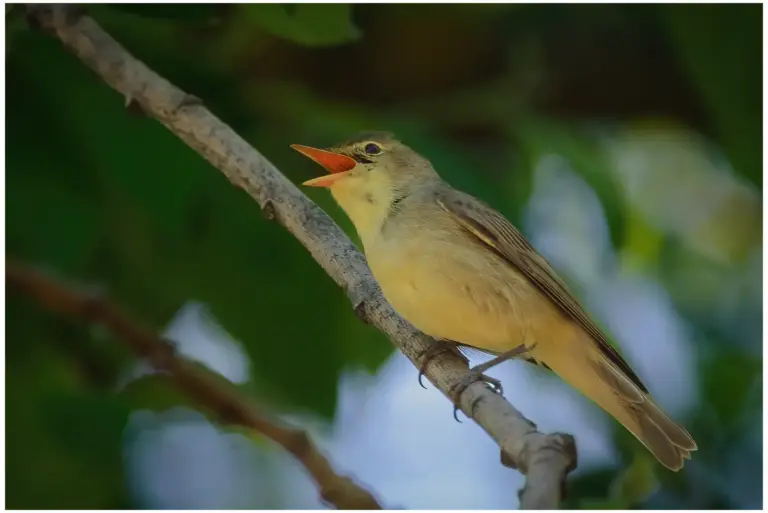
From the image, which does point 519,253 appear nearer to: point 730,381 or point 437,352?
point 437,352

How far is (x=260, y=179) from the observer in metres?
1.21

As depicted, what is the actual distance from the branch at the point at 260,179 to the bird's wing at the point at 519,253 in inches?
7.5

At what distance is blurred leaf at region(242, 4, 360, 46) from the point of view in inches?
58.9

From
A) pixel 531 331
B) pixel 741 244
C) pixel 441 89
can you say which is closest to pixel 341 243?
pixel 531 331

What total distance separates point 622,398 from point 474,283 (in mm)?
291

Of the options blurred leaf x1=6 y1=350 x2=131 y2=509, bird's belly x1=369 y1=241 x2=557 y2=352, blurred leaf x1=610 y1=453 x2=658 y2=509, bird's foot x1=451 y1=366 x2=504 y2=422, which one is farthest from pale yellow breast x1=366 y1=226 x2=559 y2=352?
blurred leaf x1=6 y1=350 x2=131 y2=509

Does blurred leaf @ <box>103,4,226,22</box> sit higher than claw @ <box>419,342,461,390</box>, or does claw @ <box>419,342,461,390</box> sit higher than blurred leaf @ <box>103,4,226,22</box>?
blurred leaf @ <box>103,4,226,22</box>

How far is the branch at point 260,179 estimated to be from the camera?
1188 mm

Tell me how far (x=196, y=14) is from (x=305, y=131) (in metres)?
0.26

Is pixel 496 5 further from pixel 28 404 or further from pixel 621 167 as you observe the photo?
pixel 28 404

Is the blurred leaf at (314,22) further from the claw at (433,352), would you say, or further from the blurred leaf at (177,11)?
the claw at (433,352)

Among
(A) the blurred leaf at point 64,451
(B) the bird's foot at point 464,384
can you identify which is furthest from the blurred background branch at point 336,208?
(B) the bird's foot at point 464,384

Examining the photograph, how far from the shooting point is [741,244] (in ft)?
5.82

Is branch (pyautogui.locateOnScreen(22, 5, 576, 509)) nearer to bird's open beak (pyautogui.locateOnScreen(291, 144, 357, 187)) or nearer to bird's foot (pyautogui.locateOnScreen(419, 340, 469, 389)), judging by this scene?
bird's foot (pyautogui.locateOnScreen(419, 340, 469, 389))
